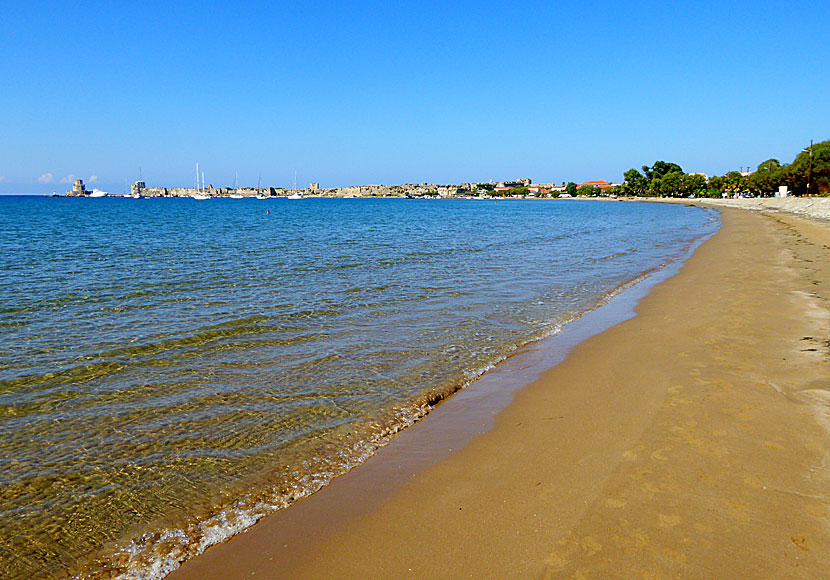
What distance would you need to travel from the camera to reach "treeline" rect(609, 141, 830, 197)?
81125mm

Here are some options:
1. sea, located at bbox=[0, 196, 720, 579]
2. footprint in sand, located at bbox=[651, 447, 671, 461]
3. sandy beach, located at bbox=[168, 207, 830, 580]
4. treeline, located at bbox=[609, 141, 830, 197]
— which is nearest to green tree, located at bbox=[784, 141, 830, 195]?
treeline, located at bbox=[609, 141, 830, 197]

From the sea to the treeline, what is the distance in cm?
8636

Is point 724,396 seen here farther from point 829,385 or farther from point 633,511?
point 633,511

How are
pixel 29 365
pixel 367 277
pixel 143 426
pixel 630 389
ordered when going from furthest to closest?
pixel 367 277
pixel 29 365
pixel 630 389
pixel 143 426

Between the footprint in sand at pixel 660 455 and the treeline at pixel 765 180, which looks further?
the treeline at pixel 765 180

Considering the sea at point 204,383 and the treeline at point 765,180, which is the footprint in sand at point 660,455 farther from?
the treeline at point 765,180

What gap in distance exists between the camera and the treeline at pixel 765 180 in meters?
81.1

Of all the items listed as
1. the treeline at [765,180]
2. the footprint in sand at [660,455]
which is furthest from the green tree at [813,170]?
the footprint in sand at [660,455]

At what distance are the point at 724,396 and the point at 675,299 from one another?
7.93 meters

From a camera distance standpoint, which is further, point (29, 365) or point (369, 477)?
point (29, 365)

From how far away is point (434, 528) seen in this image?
4059 millimetres

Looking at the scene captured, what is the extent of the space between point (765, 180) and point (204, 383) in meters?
132

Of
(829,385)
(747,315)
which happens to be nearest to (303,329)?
(829,385)

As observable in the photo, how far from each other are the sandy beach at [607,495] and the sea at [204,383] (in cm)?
66
